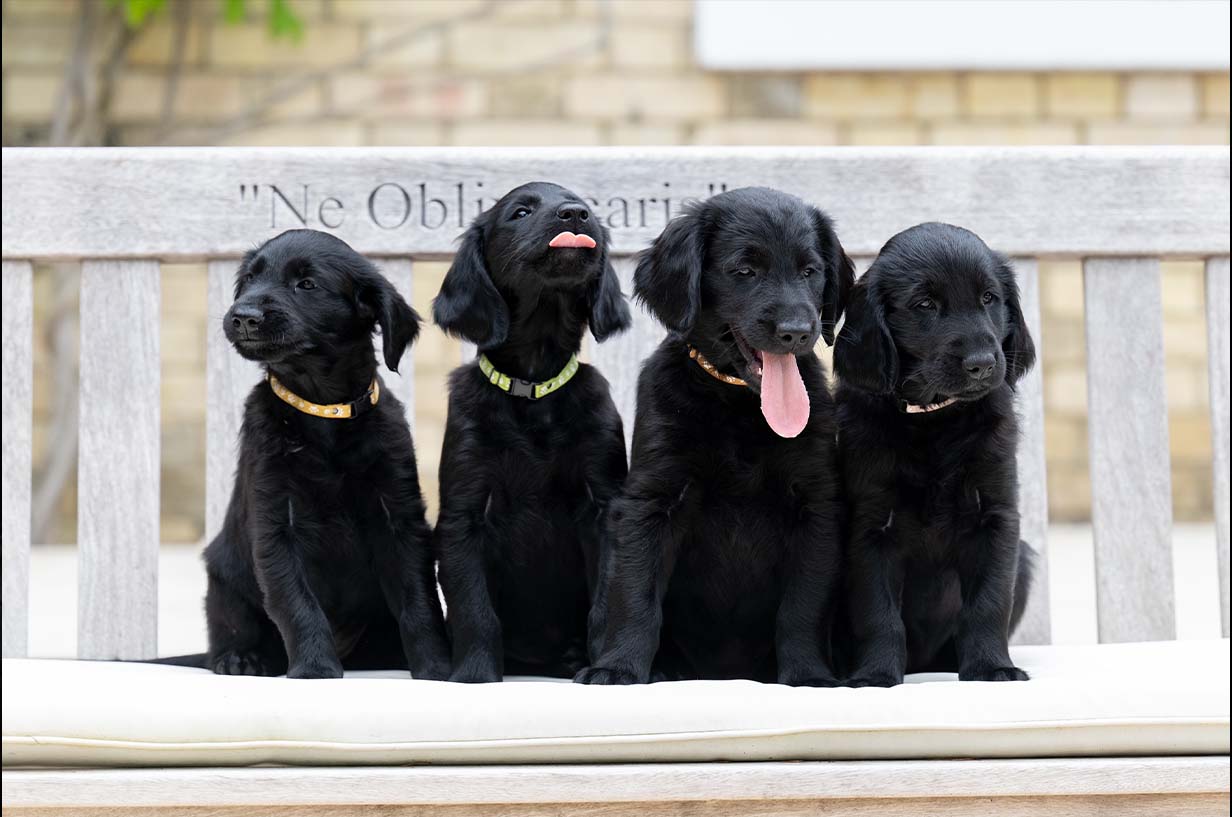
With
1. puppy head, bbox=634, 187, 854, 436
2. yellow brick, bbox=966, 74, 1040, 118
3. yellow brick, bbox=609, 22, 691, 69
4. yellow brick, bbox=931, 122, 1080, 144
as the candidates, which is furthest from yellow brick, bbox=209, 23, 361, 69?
puppy head, bbox=634, 187, 854, 436

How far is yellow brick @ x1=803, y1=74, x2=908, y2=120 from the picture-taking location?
6305mm

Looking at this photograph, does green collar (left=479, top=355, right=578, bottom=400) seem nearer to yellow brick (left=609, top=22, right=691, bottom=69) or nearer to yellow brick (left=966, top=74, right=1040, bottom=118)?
yellow brick (left=609, top=22, right=691, bottom=69)

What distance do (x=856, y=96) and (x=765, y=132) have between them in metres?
0.46

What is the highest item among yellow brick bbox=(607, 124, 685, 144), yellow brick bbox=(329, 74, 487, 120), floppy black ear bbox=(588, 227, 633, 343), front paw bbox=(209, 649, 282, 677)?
yellow brick bbox=(329, 74, 487, 120)

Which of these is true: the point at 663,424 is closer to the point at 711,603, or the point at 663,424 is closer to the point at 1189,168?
the point at 711,603

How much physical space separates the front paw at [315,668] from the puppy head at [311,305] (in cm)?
50

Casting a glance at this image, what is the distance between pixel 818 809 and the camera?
168cm

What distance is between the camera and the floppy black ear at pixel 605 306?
225 centimetres

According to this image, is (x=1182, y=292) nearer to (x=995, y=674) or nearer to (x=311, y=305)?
(x=995, y=674)

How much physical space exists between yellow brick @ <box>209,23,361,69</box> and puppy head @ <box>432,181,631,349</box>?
457 centimetres

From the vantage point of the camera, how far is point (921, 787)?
5.38 ft

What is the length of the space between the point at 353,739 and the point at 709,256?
0.93m

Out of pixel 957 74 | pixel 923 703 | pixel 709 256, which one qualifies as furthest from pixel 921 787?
pixel 957 74

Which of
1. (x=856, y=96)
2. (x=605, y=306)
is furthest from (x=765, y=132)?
(x=605, y=306)
